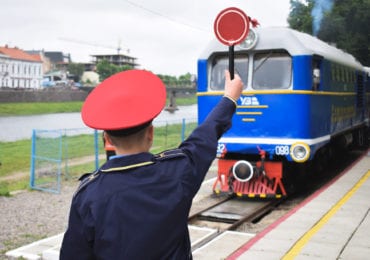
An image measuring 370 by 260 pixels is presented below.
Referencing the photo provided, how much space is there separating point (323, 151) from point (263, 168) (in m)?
Result: 2.69

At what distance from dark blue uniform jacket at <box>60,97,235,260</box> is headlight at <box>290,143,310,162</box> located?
294 inches

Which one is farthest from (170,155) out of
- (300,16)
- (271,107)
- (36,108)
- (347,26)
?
(36,108)

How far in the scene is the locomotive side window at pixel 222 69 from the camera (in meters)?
10.2

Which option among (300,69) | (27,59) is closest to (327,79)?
(300,69)

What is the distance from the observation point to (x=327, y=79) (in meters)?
10.7

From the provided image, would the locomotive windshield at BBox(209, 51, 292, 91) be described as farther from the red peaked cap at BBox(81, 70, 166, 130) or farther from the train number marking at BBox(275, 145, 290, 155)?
the red peaked cap at BBox(81, 70, 166, 130)

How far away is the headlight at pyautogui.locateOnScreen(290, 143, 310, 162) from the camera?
927 centimetres

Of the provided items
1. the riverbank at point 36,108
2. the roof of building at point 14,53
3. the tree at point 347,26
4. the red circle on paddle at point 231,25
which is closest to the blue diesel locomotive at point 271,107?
the red circle on paddle at point 231,25

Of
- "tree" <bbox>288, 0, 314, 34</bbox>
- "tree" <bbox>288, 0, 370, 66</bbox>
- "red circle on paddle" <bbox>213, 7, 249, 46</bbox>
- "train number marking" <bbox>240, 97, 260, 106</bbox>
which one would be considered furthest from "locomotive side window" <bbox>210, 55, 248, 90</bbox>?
"tree" <bbox>288, 0, 314, 34</bbox>

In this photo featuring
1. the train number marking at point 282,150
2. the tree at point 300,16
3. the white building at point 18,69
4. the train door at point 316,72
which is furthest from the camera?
the white building at point 18,69

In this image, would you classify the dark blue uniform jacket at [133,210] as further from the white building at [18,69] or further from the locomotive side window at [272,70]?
the white building at [18,69]

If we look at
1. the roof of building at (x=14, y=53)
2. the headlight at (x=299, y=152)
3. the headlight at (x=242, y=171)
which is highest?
the roof of building at (x=14, y=53)

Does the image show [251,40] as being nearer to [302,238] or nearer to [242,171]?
[242,171]

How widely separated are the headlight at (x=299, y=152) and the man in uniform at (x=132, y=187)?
24.3ft
